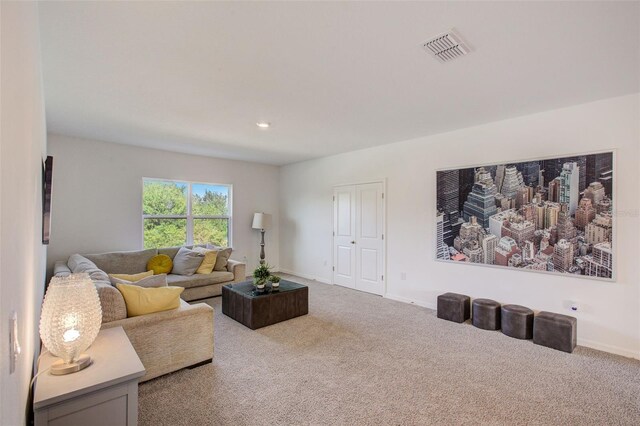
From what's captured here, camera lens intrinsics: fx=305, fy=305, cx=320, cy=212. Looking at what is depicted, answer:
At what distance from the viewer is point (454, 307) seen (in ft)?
12.7

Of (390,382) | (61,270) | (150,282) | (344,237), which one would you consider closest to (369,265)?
(344,237)

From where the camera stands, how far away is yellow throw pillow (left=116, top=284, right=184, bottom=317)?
8.07ft

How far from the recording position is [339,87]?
9.17ft

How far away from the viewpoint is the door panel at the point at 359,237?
203 inches

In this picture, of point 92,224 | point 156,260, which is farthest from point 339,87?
point 92,224

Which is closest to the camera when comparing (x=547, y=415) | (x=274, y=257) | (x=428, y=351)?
(x=547, y=415)

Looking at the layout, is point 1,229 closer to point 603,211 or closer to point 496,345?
point 496,345

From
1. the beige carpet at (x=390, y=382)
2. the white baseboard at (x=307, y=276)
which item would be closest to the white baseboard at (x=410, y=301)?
the beige carpet at (x=390, y=382)

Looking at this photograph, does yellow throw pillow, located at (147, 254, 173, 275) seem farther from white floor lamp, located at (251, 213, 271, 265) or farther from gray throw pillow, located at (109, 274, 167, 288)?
gray throw pillow, located at (109, 274, 167, 288)

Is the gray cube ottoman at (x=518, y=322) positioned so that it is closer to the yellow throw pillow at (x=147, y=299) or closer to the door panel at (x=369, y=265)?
the door panel at (x=369, y=265)

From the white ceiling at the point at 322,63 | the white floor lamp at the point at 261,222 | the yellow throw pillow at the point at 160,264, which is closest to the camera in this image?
the white ceiling at the point at 322,63

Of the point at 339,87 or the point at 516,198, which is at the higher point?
the point at 339,87

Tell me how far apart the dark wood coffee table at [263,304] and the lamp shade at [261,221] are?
2.23 meters

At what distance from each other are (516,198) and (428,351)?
210 centimetres
